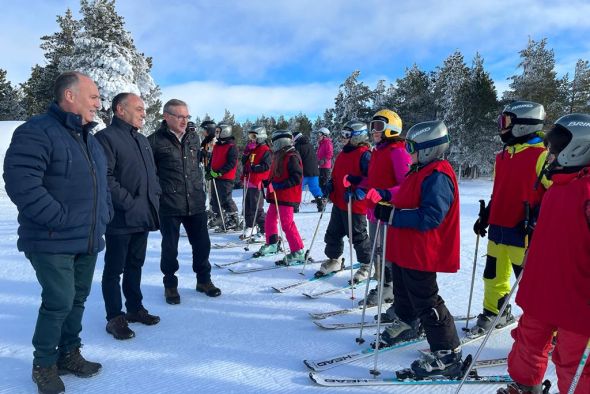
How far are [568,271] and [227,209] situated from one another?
24.3 ft

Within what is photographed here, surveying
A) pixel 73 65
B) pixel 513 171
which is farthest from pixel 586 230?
pixel 73 65

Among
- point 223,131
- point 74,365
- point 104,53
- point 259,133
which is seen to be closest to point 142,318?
point 74,365

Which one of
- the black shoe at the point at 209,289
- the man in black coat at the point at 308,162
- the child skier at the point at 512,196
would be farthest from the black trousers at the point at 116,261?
the man in black coat at the point at 308,162

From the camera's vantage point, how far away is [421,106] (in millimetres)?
33562

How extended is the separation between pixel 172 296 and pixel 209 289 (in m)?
0.44

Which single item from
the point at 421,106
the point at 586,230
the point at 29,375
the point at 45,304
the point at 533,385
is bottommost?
the point at 29,375

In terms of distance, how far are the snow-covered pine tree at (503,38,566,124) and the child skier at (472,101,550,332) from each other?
30.9 m

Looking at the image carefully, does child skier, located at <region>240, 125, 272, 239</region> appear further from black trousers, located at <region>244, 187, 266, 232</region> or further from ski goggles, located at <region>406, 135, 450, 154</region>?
ski goggles, located at <region>406, 135, 450, 154</region>

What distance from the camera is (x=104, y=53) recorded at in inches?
1008

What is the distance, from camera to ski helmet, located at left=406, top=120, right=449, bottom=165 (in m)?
3.01

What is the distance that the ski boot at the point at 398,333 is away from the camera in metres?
3.47

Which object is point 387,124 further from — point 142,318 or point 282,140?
point 142,318

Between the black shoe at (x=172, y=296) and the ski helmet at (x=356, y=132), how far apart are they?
2.71 m

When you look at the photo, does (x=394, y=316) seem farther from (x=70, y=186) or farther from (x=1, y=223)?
(x=1, y=223)
